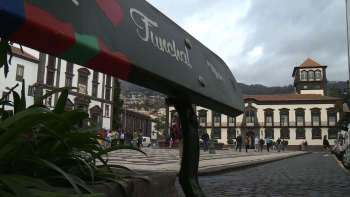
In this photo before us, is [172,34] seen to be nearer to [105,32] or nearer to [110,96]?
[105,32]

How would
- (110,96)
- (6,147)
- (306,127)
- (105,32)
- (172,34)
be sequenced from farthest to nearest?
1. (306,127)
2. (110,96)
3. (172,34)
4. (6,147)
5. (105,32)

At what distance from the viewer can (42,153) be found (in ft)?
5.00

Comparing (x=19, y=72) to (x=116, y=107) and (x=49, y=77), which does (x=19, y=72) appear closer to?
(x=49, y=77)

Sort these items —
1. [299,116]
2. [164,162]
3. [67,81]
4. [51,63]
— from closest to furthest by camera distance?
[164,162] → [51,63] → [67,81] → [299,116]

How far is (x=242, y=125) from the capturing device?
61562mm

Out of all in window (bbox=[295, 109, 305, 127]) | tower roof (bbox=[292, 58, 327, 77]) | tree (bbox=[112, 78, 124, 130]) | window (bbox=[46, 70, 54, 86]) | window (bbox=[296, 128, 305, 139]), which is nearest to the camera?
window (bbox=[46, 70, 54, 86])

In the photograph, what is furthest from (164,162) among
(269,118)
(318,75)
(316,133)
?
(318,75)

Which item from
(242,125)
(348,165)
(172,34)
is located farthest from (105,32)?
(242,125)

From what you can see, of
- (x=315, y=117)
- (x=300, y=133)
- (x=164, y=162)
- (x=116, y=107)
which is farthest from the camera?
(x=300, y=133)

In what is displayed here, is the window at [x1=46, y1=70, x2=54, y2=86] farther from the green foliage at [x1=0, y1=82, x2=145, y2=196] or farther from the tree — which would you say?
the green foliage at [x1=0, y1=82, x2=145, y2=196]

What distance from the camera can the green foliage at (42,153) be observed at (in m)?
1.19

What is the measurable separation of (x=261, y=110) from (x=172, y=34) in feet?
205

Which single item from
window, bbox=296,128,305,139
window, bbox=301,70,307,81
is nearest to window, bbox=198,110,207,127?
window, bbox=296,128,305,139

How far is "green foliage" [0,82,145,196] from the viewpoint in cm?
119
